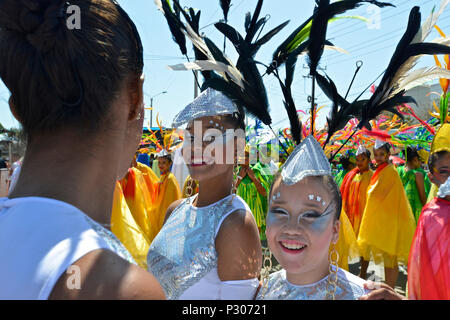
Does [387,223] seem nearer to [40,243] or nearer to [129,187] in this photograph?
[129,187]

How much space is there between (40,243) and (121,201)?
3082 millimetres

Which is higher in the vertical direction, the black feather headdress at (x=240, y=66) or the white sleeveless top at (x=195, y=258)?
the black feather headdress at (x=240, y=66)

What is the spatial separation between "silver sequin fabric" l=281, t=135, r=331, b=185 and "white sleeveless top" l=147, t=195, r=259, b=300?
1.23ft

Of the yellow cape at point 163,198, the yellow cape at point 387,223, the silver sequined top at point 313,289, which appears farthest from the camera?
the yellow cape at point 163,198

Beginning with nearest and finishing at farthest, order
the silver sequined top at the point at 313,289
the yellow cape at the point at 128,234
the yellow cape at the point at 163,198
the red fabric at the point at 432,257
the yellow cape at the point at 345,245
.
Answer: the silver sequined top at the point at 313,289, the red fabric at the point at 432,257, the yellow cape at the point at 128,234, the yellow cape at the point at 345,245, the yellow cape at the point at 163,198

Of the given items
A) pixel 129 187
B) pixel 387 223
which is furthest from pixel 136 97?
pixel 387 223

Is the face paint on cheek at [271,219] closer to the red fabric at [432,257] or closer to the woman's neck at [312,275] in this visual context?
the woman's neck at [312,275]

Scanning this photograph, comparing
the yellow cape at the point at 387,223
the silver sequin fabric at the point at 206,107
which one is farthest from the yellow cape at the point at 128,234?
the yellow cape at the point at 387,223

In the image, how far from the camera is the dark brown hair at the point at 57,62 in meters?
0.72

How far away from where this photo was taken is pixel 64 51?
2.38 ft

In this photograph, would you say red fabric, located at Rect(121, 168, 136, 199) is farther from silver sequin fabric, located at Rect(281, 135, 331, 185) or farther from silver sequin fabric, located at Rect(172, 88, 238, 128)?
silver sequin fabric, located at Rect(281, 135, 331, 185)

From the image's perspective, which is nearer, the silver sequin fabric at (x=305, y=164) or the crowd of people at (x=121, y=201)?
the crowd of people at (x=121, y=201)

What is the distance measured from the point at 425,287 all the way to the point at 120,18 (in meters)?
2.56
